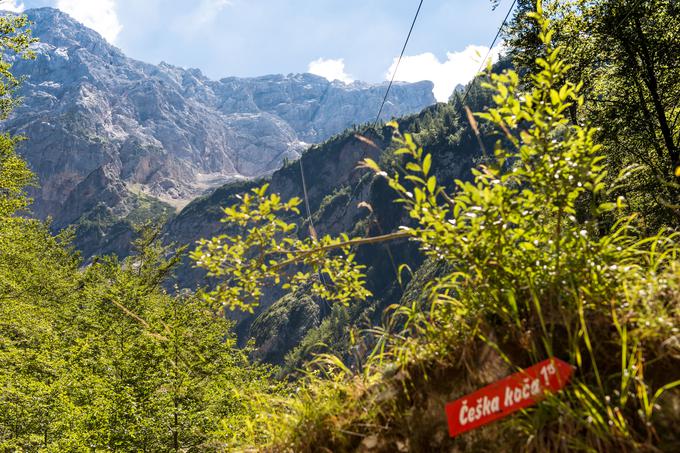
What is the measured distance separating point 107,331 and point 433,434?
21.1m

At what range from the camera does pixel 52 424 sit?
12.9 meters

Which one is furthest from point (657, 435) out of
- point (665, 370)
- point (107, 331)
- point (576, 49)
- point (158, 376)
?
point (107, 331)

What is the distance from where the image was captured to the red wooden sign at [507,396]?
2145 millimetres

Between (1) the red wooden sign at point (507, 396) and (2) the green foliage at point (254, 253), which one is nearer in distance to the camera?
(1) the red wooden sign at point (507, 396)

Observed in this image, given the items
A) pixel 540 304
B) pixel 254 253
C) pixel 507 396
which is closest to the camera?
pixel 507 396

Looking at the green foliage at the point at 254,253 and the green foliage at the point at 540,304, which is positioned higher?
the green foliage at the point at 254,253

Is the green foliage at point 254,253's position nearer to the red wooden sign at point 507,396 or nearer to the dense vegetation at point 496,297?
the dense vegetation at point 496,297

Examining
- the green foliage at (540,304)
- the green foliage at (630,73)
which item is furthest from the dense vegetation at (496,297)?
the green foliage at (630,73)

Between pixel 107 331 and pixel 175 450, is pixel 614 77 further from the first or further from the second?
pixel 107 331

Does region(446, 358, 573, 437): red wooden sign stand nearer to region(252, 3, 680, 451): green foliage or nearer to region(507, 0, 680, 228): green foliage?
region(252, 3, 680, 451): green foliage

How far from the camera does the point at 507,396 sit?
219cm

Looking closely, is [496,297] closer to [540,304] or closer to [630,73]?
[540,304]

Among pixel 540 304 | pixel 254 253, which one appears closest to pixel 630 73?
pixel 540 304

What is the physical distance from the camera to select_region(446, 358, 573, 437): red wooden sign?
2145mm
